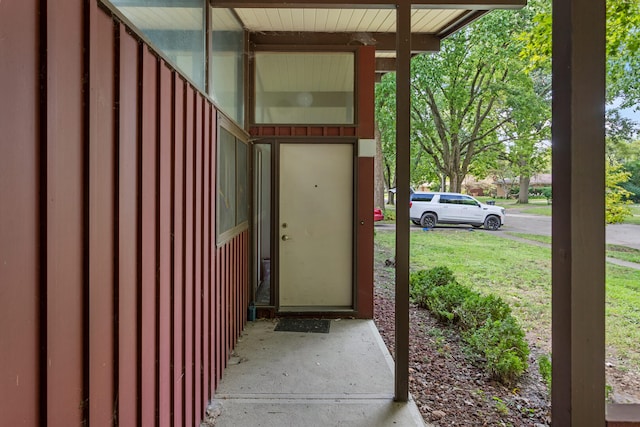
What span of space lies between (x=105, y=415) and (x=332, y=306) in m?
3.31

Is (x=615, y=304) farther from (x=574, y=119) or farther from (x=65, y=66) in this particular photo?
(x=65, y=66)

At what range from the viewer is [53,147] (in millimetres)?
995

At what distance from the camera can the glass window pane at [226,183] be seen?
292cm

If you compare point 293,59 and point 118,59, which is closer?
point 118,59

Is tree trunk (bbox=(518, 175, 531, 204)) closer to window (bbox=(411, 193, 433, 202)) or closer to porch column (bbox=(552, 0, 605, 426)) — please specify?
window (bbox=(411, 193, 433, 202))

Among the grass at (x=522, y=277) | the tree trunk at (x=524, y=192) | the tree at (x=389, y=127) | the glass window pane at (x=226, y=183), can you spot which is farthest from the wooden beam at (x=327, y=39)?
the tree trunk at (x=524, y=192)

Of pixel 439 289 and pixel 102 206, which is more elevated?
pixel 102 206

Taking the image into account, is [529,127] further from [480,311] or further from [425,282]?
[480,311]

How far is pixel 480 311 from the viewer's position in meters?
4.08

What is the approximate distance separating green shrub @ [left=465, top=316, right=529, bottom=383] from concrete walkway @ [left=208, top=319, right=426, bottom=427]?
889 mm

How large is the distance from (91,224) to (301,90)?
3575 mm

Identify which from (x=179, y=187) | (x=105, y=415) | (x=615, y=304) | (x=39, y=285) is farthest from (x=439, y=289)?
(x=39, y=285)

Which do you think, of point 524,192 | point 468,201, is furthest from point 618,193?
point 524,192

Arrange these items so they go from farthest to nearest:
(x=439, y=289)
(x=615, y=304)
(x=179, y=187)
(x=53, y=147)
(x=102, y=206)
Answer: (x=439, y=289), (x=615, y=304), (x=179, y=187), (x=102, y=206), (x=53, y=147)
